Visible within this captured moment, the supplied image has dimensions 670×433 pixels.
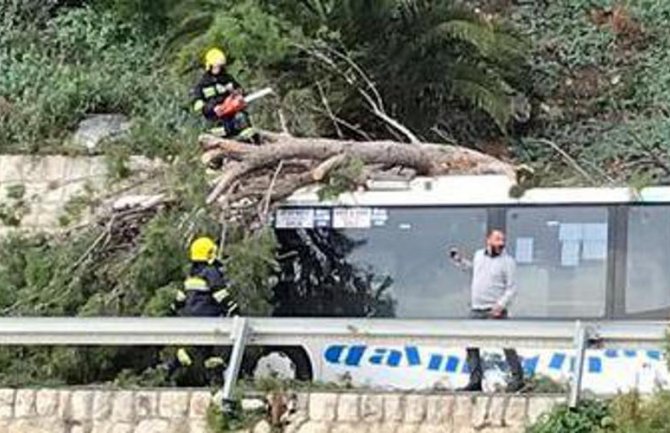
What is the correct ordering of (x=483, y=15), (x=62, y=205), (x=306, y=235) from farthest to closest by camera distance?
(x=483, y=15) → (x=62, y=205) → (x=306, y=235)

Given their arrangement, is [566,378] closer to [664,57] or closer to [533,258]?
[533,258]

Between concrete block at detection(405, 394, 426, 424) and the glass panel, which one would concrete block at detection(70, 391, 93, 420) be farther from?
the glass panel

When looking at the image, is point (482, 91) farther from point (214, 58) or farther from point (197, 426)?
point (197, 426)

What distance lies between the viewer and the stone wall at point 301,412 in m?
13.4

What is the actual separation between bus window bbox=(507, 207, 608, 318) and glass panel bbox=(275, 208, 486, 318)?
41 cm

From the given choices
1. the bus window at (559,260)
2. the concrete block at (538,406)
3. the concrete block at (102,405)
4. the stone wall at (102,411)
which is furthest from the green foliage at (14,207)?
the concrete block at (538,406)

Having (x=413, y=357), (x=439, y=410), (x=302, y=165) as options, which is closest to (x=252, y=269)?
(x=413, y=357)

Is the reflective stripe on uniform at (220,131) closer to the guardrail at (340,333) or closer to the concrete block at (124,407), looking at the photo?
the guardrail at (340,333)

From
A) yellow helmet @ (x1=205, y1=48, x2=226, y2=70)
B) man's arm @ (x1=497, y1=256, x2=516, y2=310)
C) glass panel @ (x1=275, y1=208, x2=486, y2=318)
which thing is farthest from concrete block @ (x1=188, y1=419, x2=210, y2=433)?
yellow helmet @ (x1=205, y1=48, x2=226, y2=70)

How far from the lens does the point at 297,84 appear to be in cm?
2189

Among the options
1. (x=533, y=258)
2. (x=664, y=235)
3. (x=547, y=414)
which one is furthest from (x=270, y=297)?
(x=547, y=414)

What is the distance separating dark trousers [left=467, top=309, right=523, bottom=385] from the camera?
1445cm

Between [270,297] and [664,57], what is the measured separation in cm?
901

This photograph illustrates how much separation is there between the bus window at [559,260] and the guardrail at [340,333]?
271 cm
